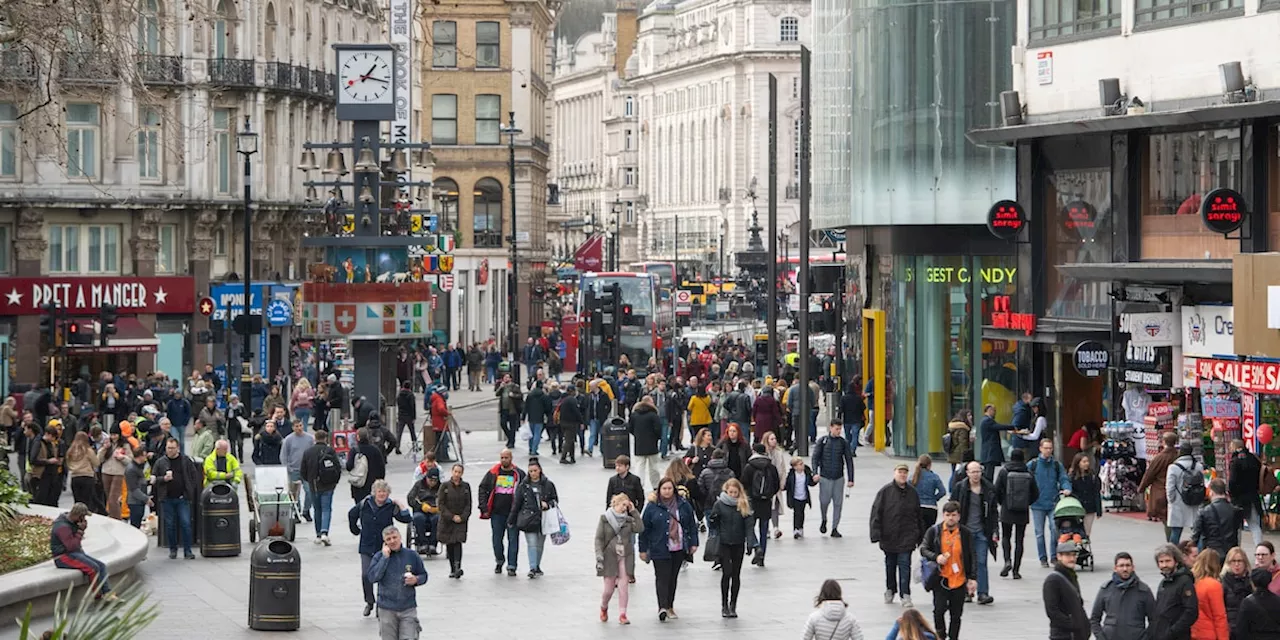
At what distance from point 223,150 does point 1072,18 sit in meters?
31.1

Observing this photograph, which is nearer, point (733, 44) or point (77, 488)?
point (77, 488)

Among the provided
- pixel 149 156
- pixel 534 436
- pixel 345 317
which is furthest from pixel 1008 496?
pixel 149 156

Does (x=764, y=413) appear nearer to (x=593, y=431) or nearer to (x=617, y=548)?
(x=593, y=431)

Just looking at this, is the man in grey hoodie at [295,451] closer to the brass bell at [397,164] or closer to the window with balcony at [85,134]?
the brass bell at [397,164]

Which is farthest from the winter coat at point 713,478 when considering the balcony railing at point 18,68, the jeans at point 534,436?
the jeans at point 534,436

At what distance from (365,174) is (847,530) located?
16.0 metres

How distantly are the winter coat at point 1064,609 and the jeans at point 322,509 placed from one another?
1223 cm

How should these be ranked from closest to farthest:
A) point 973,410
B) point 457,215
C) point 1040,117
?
point 1040,117 < point 973,410 < point 457,215

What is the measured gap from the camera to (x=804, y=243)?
126 ft

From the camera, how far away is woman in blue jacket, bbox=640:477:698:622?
68.6 feet

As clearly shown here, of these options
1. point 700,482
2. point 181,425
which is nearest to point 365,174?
Answer: point 181,425

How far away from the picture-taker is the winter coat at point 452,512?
23.8 meters

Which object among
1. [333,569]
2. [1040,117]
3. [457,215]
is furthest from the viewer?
[457,215]

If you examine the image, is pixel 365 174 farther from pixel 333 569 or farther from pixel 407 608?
pixel 407 608
